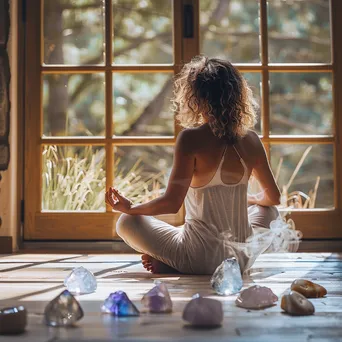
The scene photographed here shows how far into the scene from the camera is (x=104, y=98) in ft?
10.4

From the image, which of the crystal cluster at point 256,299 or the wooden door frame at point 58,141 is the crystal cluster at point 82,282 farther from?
the wooden door frame at point 58,141

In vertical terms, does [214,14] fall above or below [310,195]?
above

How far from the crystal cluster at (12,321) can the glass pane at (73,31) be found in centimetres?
215

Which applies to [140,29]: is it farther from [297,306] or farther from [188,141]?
[297,306]

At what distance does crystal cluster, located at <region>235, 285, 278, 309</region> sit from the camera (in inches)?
58.4

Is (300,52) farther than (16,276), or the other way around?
(300,52)

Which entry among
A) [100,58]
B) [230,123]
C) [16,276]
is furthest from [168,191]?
[100,58]

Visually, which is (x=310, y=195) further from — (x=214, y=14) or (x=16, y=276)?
(x=16, y=276)

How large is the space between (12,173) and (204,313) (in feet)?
6.50

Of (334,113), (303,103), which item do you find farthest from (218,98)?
(303,103)

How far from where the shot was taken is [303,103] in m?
4.25

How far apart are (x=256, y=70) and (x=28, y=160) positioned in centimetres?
125

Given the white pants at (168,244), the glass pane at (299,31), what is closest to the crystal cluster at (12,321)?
the white pants at (168,244)

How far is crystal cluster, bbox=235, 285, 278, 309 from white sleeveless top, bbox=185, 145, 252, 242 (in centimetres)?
55
